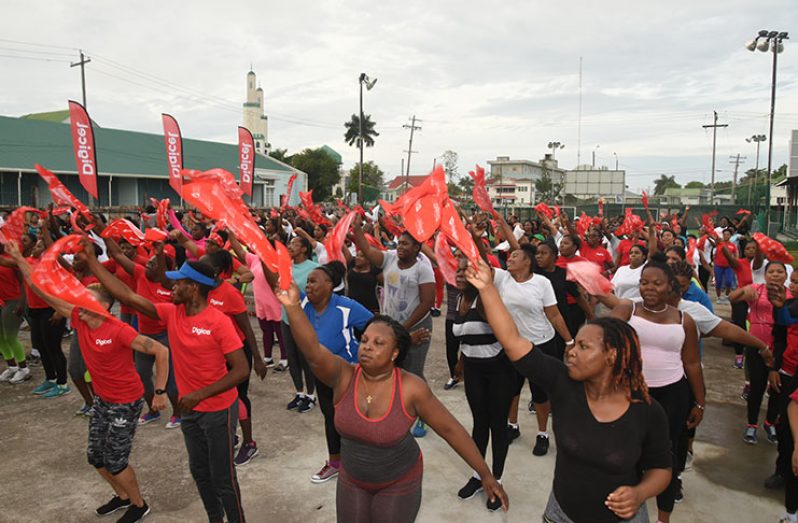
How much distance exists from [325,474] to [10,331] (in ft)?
15.3

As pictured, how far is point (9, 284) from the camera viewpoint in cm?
652

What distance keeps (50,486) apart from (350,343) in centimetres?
266

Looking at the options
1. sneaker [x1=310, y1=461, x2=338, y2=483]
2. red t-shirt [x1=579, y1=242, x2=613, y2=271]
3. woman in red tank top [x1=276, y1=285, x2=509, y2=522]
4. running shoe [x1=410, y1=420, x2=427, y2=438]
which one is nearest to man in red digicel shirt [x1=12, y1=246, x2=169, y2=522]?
sneaker [x1=310, y1=461, x2=338, y2=483]

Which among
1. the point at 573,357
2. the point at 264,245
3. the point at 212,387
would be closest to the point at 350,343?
the point at 212,387

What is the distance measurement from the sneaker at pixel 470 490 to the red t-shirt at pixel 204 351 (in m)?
1.92

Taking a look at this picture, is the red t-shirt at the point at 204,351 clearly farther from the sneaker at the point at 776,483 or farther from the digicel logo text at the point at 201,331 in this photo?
the sneaker at the point at 776,483

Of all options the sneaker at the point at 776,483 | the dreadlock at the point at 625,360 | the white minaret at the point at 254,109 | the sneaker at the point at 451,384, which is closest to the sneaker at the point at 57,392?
the sneaker at the point at 451,384

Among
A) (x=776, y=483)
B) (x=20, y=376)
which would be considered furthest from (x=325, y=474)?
(x=20, y=376)

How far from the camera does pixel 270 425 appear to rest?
→ 554cm

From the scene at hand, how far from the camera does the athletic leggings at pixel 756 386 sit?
16.4 feet

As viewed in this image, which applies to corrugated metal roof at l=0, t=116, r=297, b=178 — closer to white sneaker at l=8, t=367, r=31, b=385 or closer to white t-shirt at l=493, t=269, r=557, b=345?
white sneaker at l=8, t=367, r=31, b=385

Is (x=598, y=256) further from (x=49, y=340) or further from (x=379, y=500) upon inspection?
(x=49, y=340)

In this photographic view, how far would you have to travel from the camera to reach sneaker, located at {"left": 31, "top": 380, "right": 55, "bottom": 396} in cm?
629

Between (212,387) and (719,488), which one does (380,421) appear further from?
(719,488)
